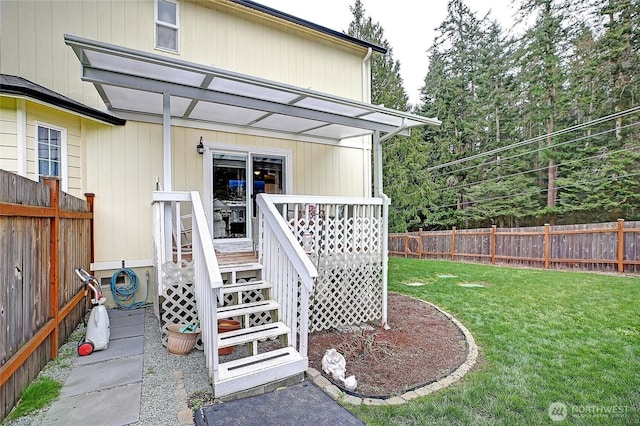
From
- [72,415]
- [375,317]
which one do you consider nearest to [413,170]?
[375,317]

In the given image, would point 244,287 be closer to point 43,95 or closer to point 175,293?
point 175,293

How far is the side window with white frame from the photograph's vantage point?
16.1 ft

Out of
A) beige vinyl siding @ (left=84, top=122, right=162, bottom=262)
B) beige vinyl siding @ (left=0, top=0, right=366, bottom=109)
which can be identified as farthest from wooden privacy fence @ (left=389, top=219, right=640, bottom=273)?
beige vinyl siding @ (left=84, top=122, right=162, bottom=262)

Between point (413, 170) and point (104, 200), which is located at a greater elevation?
point (413, 170)

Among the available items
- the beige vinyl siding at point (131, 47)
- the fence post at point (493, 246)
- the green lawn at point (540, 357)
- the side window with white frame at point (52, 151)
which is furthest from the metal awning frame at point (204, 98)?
the fence post at point (493, 246)

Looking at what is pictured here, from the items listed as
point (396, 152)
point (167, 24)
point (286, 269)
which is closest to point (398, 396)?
point (286, 269)

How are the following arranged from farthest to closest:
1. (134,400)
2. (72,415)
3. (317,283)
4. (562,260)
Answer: (562,260), (317,283), (134,400), (72,415)

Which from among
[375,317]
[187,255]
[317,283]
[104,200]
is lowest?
[375,317]

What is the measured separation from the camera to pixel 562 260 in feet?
33.6

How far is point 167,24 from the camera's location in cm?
→ 616

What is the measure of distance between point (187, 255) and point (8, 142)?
2.86 metres

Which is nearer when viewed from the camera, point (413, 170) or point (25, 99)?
point (25, 99)

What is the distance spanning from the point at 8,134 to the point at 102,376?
3749mm

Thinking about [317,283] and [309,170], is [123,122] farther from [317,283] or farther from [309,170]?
[317,283]
